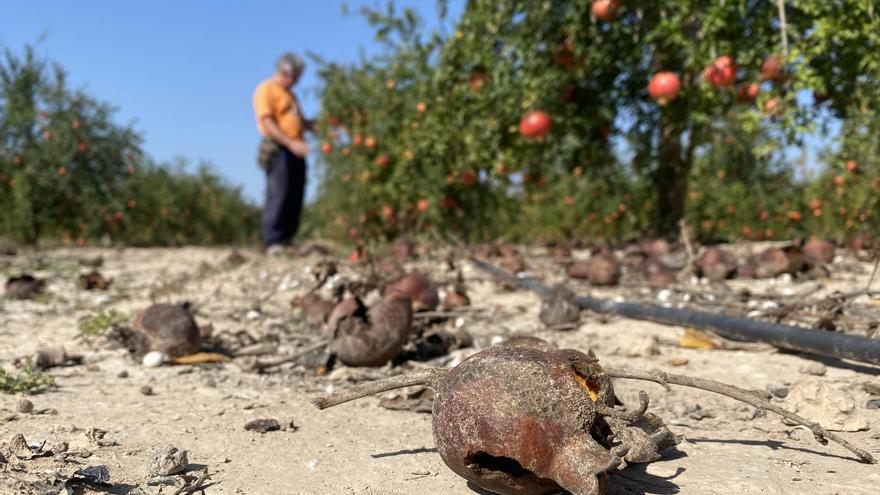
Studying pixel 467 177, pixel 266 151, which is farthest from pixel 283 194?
pixel 467 177

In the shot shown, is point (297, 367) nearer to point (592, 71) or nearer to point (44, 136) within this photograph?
point (592, 71)

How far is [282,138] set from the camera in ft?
26.0

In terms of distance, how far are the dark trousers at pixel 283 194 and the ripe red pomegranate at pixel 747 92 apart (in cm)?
514

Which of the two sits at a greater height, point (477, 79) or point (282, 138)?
point (477, 79)

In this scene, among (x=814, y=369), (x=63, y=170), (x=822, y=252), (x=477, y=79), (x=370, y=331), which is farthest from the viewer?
(x=63, y=170)

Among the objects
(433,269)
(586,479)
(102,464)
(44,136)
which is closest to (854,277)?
(433,269)

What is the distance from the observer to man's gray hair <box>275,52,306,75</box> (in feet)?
26.3

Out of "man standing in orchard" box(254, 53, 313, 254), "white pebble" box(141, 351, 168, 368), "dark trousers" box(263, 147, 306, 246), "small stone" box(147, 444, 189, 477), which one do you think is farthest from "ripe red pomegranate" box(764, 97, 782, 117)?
"dark trousers" box(263, 147, 306, 246)

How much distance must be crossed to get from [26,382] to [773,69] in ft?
17.4

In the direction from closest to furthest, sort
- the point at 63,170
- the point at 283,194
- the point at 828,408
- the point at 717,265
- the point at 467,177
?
the point at 828,408 → the point at 717,265 → the point at 283,194 → the point at 467,177 → the point at 63,170

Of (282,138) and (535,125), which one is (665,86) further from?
(282,138)

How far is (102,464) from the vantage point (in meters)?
1.95

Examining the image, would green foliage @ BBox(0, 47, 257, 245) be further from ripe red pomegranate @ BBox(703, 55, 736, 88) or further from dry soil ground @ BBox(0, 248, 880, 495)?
ripe red pomegranate @ BBox(703, 55, 736, 88)

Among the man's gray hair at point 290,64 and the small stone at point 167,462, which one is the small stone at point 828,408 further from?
the man's gray hair at point 290,64
